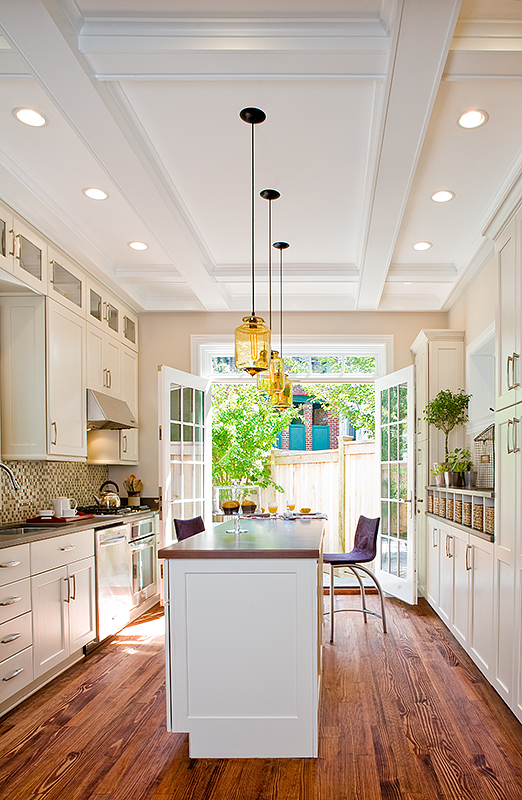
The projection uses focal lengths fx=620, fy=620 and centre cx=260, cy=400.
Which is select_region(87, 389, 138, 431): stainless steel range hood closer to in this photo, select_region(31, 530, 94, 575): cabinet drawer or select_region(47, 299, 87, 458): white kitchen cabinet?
select_region(47, 299, 87, 458): white kitchen cabinet

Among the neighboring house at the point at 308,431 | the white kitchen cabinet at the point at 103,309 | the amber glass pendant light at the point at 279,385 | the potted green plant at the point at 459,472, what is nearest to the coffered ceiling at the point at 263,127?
the white kitchen cabinet at the point at 103,309

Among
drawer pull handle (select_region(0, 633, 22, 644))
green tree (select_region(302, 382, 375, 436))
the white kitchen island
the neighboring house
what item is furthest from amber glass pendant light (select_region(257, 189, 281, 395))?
the neighboring house

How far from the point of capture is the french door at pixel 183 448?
18.4ft

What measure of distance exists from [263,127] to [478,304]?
106 inches

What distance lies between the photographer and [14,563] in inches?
127

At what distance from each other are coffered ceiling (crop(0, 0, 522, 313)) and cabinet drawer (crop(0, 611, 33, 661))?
7.73 ft

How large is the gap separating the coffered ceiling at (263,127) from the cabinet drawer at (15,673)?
254 cm

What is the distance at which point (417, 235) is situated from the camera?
458 centimetres

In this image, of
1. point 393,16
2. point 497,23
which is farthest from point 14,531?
point 497,23

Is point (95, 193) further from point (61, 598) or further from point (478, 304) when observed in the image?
point (478, 304)

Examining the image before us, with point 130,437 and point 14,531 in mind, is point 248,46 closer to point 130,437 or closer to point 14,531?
point 14,531

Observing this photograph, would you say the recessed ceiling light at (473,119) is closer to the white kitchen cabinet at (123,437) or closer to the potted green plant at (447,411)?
the potted green plant at (447,411)

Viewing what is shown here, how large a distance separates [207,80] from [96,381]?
3.07 meters

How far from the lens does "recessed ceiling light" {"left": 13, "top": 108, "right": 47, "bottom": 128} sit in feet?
9.47
